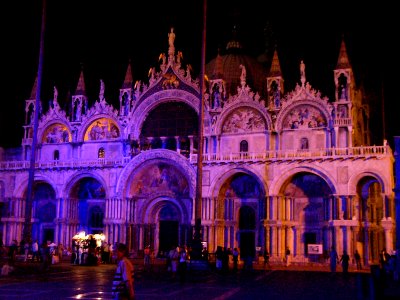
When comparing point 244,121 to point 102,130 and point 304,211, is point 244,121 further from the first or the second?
point 102,130

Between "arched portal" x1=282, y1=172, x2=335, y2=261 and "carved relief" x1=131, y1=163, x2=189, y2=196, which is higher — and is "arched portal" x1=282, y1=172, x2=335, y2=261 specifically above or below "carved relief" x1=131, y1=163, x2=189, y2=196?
below

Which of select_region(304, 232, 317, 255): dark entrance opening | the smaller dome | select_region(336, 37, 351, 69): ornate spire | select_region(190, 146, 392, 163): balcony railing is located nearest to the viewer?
select_region(190, 146, 392, 163): balcony railing

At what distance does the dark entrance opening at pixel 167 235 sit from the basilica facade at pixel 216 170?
0.10m

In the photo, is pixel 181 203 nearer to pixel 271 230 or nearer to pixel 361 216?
pixel 271 230

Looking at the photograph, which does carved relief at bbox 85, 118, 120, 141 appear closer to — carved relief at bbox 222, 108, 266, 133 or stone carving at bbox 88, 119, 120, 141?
stone carving at bbox 88, 119, 120, 141

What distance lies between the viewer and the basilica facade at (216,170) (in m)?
47.2

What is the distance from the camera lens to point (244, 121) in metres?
52.1

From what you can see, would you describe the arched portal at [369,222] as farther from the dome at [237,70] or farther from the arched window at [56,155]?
the arched window at [56,155]

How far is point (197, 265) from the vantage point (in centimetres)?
3045

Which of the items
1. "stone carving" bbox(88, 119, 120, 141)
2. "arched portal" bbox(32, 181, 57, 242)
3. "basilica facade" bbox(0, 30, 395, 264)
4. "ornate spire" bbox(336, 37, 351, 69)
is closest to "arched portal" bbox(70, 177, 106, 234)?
"basilica facade" bbox(0, 30, 395, 264)

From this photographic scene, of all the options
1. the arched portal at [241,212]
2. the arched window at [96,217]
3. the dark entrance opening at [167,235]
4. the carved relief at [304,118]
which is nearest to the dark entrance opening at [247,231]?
the arched portal at [241,212]

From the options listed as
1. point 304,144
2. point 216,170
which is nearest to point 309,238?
point 304,144

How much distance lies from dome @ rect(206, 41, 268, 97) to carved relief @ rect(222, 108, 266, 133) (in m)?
6.44

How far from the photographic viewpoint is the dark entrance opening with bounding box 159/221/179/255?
2132 inches
